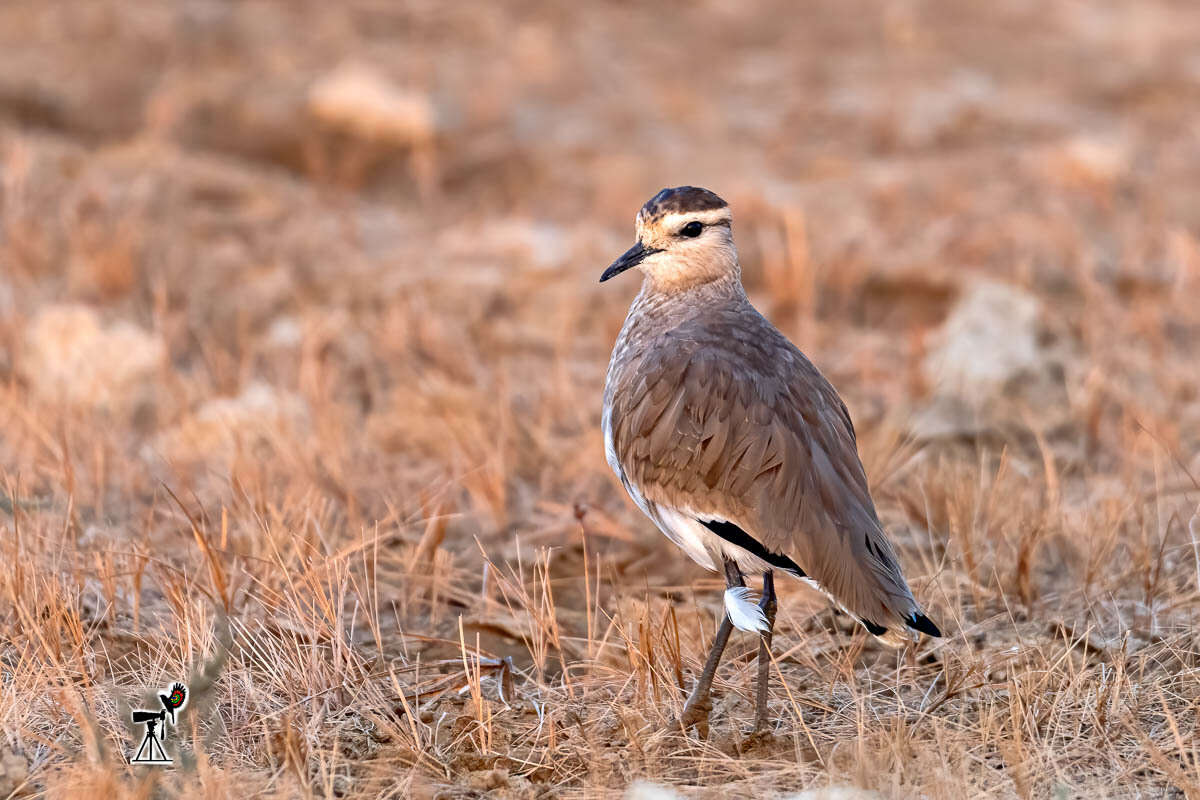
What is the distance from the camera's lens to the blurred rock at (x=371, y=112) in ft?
31.5

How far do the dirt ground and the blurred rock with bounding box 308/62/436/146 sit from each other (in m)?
0.04

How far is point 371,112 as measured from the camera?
9.61 m

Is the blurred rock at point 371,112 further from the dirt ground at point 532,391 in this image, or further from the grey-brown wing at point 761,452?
the grey-brown wing at point 761,452

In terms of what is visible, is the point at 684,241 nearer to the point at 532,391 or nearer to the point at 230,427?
the point at 230,427

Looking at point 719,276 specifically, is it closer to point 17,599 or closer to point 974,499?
point 974,499

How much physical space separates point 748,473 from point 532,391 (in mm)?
3040

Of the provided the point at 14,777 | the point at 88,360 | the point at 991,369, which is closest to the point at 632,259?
the point at 14,777

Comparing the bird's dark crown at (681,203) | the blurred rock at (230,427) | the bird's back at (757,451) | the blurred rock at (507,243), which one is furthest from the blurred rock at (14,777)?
the blurred rock at (507,243)

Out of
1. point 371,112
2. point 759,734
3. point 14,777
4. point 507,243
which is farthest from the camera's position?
point 371,112

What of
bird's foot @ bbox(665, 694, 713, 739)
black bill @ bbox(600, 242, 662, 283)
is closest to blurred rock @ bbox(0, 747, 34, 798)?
bird's foot @ bbox(665, 694, 713, 739)

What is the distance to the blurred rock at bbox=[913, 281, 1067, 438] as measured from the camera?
18.9 ft

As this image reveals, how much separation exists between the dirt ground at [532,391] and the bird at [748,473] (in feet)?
0.81

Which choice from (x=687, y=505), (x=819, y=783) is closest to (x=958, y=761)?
(x=819, y=783)

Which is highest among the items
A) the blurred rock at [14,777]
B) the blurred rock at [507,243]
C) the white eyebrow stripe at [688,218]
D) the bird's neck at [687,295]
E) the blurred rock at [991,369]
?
the white eyebrow stripe at [688,218]
